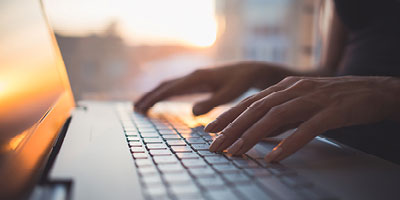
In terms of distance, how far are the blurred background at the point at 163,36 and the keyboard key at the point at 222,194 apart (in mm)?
1303

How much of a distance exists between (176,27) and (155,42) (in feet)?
0.58

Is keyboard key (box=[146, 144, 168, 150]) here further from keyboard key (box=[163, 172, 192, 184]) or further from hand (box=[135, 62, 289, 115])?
hand (box=[135, 62, 289, 115])

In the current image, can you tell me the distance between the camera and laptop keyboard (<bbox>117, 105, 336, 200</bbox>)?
27cm

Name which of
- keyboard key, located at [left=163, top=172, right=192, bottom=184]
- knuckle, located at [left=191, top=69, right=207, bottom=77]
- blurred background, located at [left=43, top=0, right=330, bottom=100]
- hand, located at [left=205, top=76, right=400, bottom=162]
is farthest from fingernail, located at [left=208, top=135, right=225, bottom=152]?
blurred background, located at [left=43, top=0, right=330, bottom=100]

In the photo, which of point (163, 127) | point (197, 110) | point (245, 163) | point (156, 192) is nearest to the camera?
point (156, 192)

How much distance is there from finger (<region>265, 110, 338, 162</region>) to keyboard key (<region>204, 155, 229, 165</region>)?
5cm

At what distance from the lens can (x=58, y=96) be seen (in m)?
0.67

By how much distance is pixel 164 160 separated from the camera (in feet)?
1.18

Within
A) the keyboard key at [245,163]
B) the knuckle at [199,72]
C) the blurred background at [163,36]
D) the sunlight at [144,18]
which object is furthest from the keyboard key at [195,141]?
the sunlight at [144,18]

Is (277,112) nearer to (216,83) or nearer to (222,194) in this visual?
(222,194)

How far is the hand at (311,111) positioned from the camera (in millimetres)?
414

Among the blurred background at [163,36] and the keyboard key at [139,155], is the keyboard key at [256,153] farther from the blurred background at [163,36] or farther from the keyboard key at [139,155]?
the blurred background at [163,36]

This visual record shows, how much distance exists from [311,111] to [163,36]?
182cm

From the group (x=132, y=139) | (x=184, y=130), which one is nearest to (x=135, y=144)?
(x=132, y=139)
